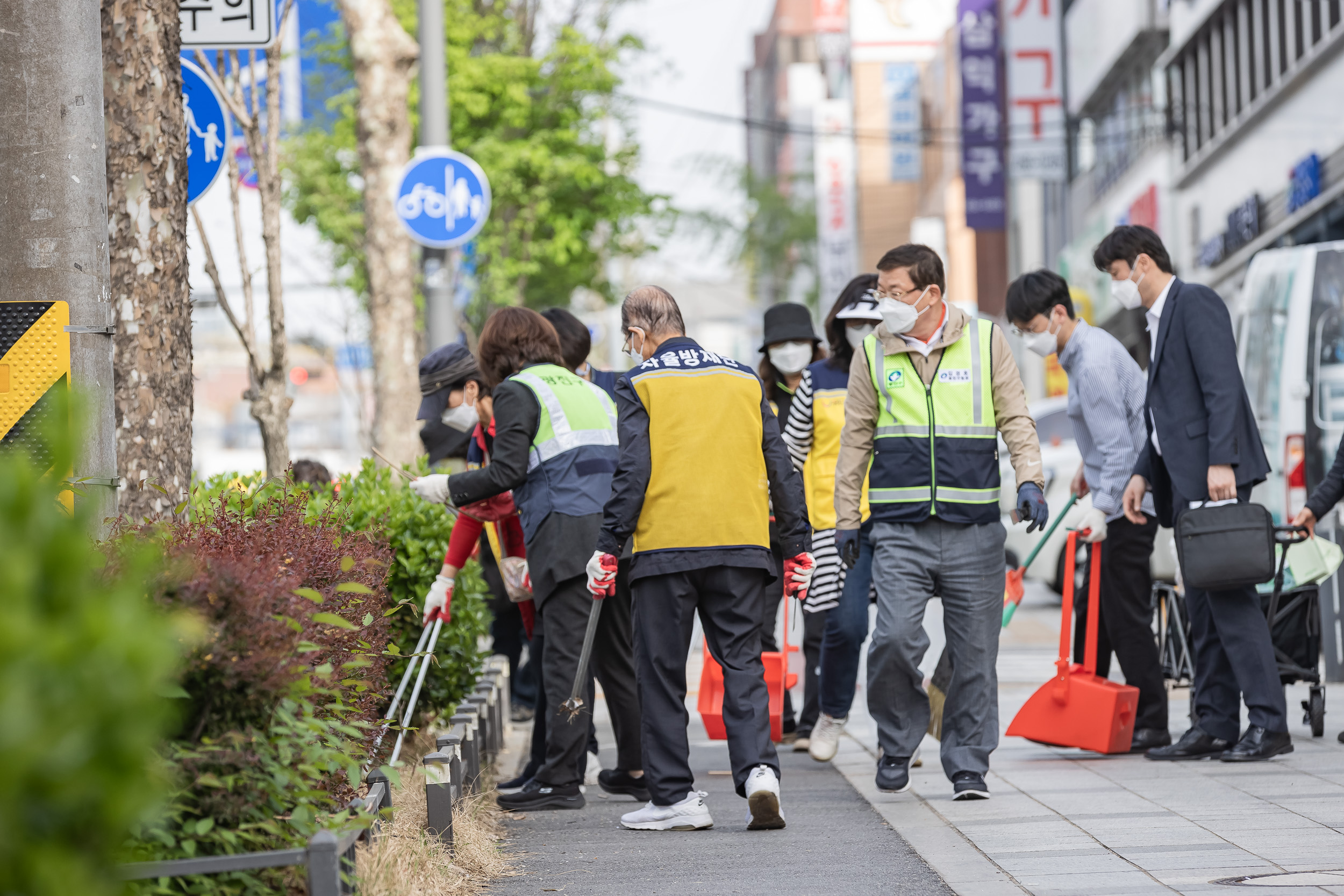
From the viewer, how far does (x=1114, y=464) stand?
698 cm

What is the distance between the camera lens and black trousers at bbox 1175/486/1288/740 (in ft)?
21.2

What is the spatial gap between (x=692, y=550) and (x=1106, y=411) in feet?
7.68

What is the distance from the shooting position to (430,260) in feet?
42.0

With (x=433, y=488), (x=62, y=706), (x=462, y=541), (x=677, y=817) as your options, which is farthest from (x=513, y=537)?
(x=62, y=706)

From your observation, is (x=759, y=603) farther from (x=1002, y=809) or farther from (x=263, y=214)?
(x=263, y=214)

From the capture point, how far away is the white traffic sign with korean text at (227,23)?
6.81 m

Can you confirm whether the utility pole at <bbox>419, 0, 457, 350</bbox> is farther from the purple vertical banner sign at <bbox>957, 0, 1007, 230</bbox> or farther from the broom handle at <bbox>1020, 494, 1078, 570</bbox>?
the purple vertical banner sign at <bbox>957, 0, 1007, 230</bbox>

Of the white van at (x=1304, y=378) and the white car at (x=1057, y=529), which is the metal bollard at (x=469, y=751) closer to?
the white van at (x=1304, y=378)

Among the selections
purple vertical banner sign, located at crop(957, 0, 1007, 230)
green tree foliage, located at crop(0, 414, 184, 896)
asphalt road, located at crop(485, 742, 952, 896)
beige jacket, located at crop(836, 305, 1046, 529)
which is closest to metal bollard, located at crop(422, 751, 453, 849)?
asphalt road, located at crop(485, 742, 952, 896)

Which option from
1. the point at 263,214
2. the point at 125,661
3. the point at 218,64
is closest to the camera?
the point at 125,661

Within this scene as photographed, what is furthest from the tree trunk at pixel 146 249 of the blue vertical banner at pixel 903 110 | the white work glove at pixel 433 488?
the blue vertical banner at pixel 903 110

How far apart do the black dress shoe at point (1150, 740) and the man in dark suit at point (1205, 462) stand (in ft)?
0.42

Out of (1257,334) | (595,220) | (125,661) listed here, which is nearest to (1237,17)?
(595,220)

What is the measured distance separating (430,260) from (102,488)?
8331 millimetres
